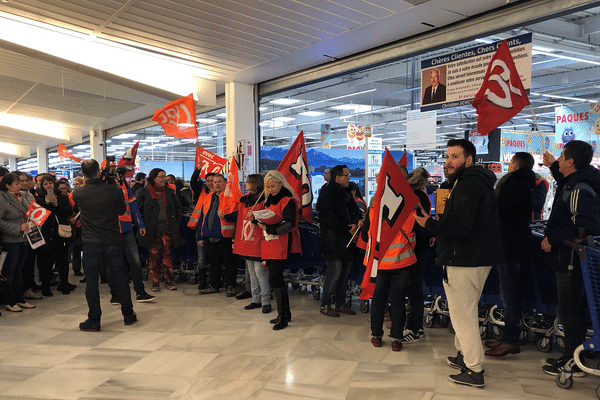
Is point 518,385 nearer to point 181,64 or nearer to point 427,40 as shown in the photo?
point 427,40

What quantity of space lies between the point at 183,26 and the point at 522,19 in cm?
388

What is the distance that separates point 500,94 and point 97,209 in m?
3.84

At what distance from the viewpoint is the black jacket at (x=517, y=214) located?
3.77 m

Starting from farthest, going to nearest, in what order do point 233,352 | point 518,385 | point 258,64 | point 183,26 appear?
1. point 258,64
2. point 183,26
3. point 233,352
4. point 518,385

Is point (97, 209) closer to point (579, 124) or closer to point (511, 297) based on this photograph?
point (511, 297)

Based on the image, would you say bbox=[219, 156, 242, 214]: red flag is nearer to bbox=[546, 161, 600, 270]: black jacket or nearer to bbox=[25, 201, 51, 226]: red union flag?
bbox=[25, 201, 51, 226]: red union flag

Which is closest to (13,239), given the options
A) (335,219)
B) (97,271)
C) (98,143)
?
(97,271)

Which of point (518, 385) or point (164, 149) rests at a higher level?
point (164, 149)

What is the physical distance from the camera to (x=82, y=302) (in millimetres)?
6230

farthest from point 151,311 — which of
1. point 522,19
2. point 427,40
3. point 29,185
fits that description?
point 522,19

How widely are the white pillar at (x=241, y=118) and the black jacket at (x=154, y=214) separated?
2.38 metres

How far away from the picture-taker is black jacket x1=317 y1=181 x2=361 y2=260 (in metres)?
5.04

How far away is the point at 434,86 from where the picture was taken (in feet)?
20.9

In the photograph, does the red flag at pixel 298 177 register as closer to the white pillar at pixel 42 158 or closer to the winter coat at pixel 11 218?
the winter coat at pixel 11 218
